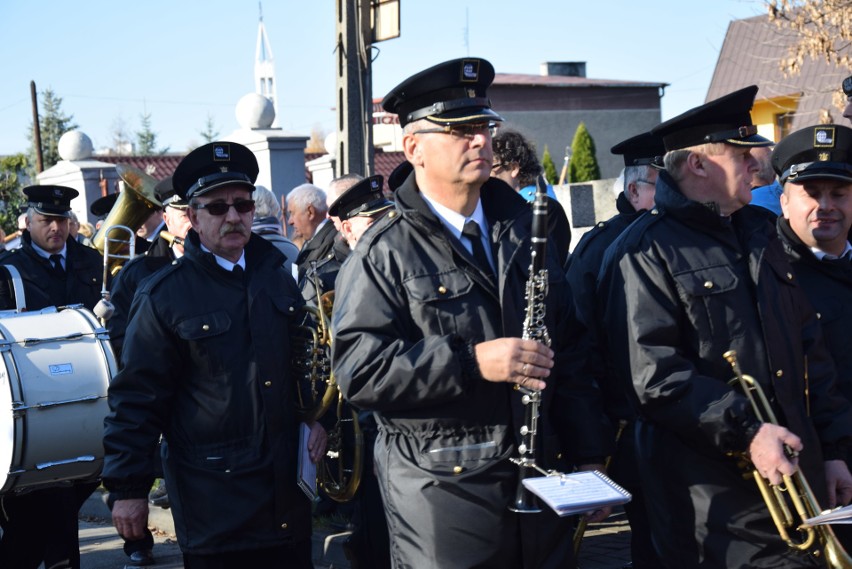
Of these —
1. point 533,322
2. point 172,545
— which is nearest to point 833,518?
point 533,322

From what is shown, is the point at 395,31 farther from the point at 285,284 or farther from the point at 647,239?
the point at 647,239

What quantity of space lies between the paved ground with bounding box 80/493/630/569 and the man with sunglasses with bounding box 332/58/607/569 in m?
3.06

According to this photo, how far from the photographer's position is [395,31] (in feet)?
35.7

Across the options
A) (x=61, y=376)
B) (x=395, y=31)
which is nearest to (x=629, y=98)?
(x=395, y=31)

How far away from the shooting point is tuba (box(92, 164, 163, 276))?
8.45m

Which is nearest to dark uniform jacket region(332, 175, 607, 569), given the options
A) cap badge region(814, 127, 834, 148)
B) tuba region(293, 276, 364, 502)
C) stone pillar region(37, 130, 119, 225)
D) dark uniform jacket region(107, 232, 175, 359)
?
tuba region(293, 276, 364, 502)

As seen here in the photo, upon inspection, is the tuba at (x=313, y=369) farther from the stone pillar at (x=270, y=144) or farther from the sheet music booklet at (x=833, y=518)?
the stone pillar at (x=270, y=144)

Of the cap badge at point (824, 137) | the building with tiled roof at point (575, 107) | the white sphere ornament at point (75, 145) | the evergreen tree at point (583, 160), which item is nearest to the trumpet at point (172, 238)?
the cap badge at point (824, 137)

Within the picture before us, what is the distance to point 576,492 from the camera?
3.39m

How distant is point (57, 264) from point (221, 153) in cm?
412

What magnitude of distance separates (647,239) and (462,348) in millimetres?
979

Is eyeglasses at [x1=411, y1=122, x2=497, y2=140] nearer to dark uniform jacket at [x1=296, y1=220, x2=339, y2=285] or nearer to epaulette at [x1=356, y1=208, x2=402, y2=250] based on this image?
epaulette at [x1=356, y1=208, x2=402, y2=250]

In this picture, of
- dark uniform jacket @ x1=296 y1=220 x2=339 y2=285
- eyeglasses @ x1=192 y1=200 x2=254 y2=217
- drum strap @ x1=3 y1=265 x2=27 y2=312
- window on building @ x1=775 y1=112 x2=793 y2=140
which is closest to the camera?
eyeglasses @ x1=192 y1=200 x2=254 y2=217

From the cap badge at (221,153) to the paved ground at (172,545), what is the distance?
3035 mm
